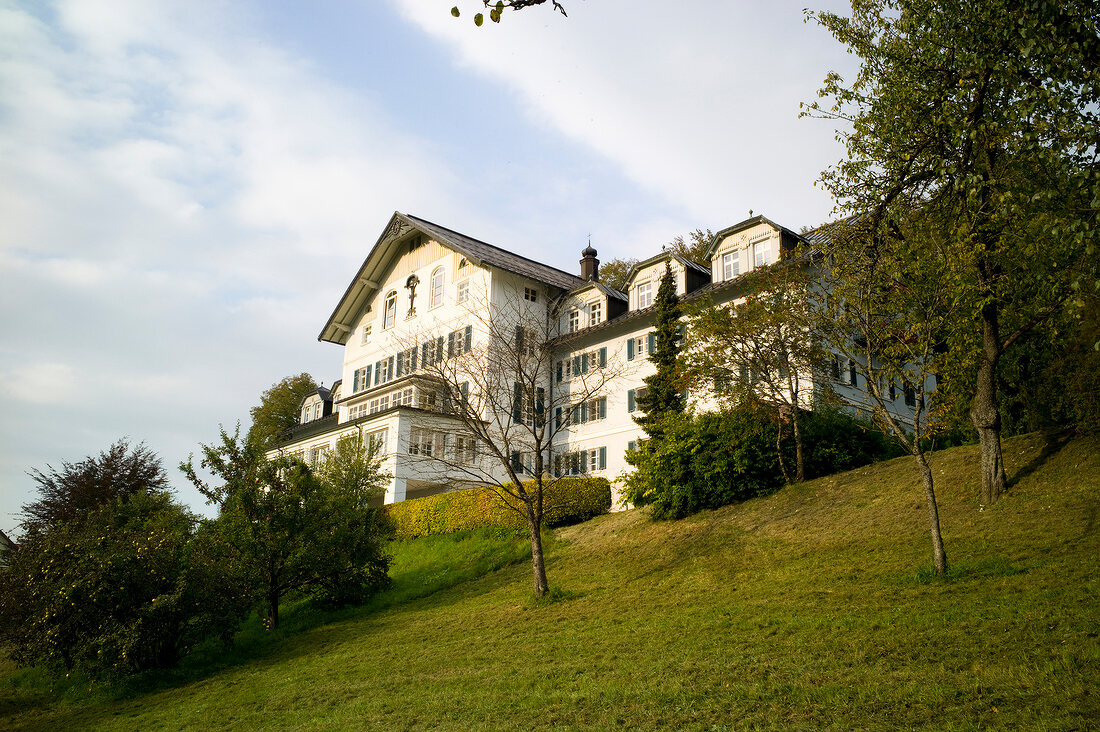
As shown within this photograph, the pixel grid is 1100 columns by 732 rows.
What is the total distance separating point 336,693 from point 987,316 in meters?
16.1

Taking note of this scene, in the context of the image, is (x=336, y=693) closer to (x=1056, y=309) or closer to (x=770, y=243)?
(x=1056, y=309)

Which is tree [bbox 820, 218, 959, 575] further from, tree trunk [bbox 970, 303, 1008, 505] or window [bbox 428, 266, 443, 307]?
window [bbox 428, 266, 443, 307]

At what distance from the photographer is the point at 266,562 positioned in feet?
74.7

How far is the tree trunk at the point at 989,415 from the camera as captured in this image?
18.0 metres

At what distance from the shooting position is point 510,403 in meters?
23.2

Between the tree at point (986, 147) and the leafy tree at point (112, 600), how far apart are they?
55.6 ft

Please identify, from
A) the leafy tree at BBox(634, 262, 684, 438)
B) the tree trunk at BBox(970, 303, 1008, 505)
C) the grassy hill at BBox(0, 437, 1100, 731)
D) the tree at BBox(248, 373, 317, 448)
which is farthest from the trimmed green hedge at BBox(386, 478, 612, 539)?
the tree at BBox(248, 373, 317, 448)

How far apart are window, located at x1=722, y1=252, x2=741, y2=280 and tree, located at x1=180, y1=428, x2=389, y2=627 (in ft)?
59.0

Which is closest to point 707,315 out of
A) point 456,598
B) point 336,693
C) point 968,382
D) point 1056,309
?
point 968,382

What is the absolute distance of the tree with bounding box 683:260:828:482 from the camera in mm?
23734

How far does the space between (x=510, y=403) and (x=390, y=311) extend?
25.3 metres

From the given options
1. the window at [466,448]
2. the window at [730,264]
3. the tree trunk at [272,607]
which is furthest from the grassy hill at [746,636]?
the window at [730,264]

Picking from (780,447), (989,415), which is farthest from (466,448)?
(989,415)

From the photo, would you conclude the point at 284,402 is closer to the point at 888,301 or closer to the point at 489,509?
the point at 489,509
